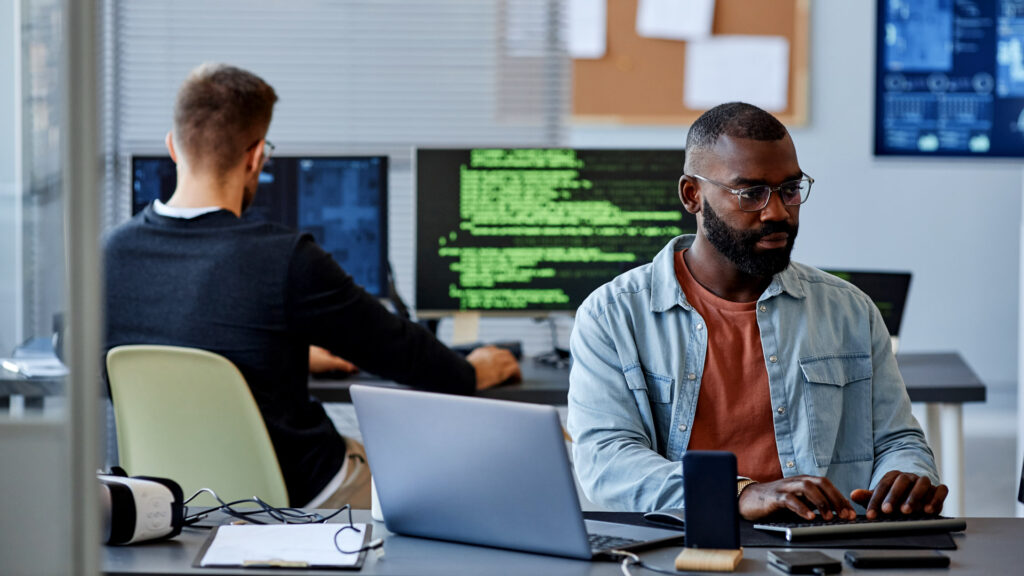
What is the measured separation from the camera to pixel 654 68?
4.38 metres

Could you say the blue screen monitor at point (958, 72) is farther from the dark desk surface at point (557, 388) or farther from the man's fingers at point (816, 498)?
the man's fingers at point (816, 498)

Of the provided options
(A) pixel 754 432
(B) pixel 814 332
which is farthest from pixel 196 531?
(B) pixel 814 332

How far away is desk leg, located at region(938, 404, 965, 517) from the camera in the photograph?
2.57 metres

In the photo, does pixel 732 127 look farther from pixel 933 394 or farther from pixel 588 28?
pixel 588 28

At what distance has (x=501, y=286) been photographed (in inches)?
109

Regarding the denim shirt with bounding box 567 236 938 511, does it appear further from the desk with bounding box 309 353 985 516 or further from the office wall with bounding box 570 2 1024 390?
the office wall with bounding box 570 2 1024 390

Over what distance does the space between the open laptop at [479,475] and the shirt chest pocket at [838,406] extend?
467mm

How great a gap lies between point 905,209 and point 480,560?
353 cm

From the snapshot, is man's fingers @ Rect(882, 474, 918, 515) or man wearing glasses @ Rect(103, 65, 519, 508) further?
man wearing glasses @ Rect(103, 65, 519, 508)

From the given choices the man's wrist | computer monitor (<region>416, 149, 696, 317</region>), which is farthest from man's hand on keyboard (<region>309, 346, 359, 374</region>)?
the man's wrist

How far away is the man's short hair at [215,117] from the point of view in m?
2.29

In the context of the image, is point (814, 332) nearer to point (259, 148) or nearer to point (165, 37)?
point (259, 148)

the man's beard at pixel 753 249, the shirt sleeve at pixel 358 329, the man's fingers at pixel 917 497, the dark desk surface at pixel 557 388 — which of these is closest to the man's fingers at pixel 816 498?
the man's fingers at pixel 917 497

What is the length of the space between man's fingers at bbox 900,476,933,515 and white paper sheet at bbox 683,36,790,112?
3056 millimetres
